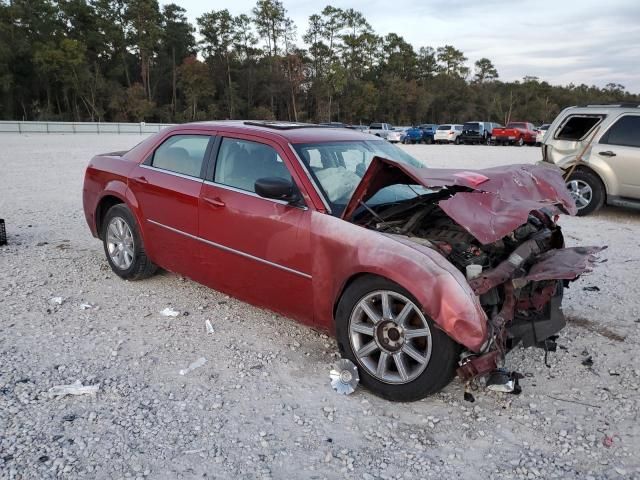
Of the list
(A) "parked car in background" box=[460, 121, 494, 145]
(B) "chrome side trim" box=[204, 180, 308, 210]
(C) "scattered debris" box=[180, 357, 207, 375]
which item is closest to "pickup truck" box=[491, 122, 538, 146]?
(A) "parked car in background" box=[460, 121, 494, 145]

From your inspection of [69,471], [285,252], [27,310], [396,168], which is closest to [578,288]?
[396,168]

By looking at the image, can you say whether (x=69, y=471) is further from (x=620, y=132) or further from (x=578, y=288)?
(x=620, y=132)

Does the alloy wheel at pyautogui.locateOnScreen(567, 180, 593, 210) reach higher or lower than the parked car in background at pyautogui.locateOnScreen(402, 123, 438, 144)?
higher

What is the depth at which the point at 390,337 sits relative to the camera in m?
3.28

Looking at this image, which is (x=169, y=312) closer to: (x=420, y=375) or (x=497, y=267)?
(x=420, y=375)

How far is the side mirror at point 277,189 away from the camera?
11.7 ft

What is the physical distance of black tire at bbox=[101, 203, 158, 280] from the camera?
509cm

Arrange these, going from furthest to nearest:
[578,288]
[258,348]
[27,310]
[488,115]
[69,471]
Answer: [488,115] → [578,288] → [27,310] → [258,348] → [69,471]

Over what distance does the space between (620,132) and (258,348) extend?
7.83m

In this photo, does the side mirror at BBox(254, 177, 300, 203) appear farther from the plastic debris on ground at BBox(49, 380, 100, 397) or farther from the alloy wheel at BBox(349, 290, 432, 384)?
the plastic debris on ground at BBox(49, 380, 100, 397)

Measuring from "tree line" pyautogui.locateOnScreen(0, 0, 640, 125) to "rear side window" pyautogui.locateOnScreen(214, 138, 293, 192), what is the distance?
6237 cm

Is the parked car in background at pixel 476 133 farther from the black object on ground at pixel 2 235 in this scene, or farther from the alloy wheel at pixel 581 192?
the black object on ground at pixel 2 235

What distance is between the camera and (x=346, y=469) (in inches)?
106

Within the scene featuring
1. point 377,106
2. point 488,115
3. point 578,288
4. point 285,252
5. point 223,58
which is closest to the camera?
point 285,252
